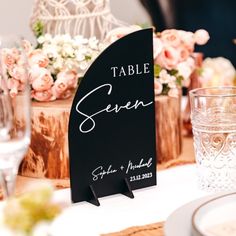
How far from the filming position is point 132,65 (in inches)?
44.6

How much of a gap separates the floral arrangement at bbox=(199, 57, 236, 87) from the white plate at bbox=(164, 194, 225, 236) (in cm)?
66

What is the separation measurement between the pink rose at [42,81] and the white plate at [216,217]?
43cm

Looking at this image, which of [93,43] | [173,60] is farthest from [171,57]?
[93,43]

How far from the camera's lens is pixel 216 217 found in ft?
3.00

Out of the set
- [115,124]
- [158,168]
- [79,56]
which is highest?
[79,56]

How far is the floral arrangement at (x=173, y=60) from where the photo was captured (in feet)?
4.50

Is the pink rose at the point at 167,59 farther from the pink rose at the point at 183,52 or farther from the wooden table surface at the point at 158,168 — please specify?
the wooden table surface at the point at 158,168

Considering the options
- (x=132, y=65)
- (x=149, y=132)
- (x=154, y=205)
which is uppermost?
(x=132, y=65)

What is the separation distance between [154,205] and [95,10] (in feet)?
1.71

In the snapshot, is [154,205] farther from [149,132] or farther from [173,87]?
[173,87]

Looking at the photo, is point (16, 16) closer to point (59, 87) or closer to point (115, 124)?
point (59, 87)

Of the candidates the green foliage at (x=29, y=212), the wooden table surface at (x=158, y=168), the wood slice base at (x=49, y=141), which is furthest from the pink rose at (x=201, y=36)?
the green foliage at (x=29, y=212)

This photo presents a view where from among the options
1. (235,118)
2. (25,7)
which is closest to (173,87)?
(235,118)

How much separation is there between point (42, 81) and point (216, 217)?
48 cm
